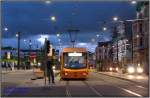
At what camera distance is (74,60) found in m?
49.8

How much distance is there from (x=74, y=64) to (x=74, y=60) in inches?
17.6

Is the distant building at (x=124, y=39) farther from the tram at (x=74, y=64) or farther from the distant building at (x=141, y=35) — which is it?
the tram at (x=74, y=64)

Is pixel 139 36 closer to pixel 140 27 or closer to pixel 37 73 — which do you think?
pixel 140 27

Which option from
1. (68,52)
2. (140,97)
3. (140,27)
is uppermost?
(140,27)

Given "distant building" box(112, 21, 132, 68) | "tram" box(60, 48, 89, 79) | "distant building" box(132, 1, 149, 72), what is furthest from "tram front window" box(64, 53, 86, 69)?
"distant building" box(112, 21, 132, 68)

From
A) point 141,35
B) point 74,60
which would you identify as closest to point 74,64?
point 74,60

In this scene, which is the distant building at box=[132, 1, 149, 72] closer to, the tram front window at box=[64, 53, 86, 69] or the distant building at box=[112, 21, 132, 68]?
the distant building at box=[112, 21, 132, 68]

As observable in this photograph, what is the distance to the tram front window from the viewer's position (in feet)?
162

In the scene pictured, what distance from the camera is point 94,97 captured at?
2536 cm

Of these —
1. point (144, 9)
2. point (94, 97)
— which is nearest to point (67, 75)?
point (94, 97)

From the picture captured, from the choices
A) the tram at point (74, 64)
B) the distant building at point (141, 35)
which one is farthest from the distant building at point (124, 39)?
the tram at point (74, 64)

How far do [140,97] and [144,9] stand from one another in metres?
79.0

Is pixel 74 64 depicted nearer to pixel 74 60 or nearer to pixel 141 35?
pixel 74 60

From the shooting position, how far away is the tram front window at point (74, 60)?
162ft
